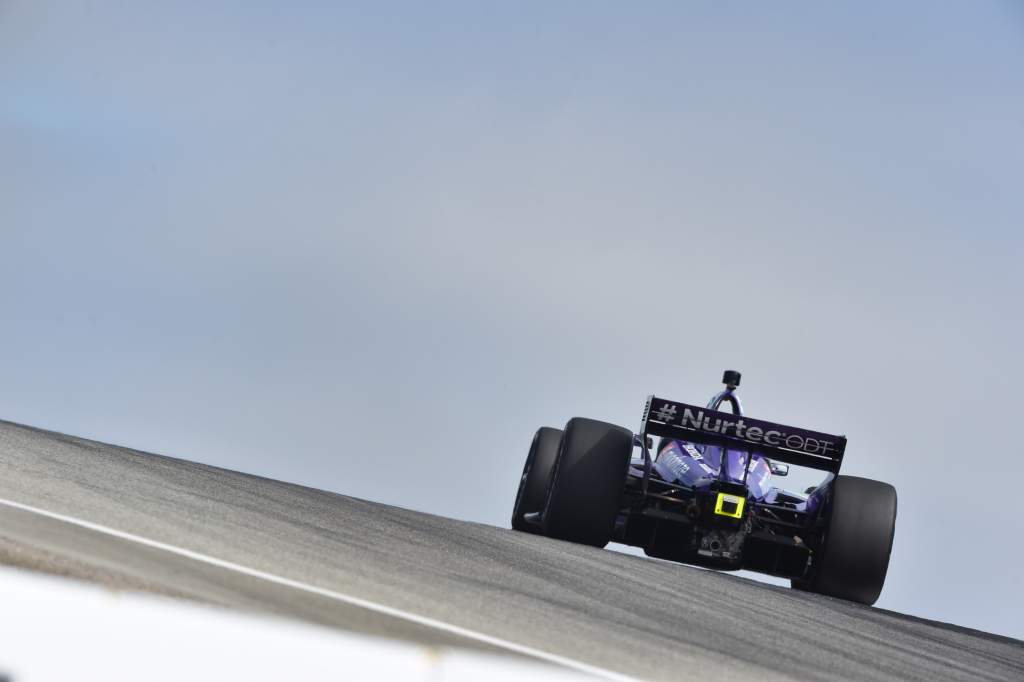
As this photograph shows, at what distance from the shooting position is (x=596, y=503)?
32.7 feet

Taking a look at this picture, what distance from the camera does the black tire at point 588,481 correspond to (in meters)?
9.92

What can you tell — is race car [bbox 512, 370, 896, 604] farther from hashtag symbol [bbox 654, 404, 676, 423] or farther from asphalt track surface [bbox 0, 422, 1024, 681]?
asphalt track surface [bbox 0, 422, 1024, 681]

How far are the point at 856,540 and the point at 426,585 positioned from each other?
6639mm

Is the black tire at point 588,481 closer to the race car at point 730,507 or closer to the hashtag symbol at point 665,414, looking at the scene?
the race car at point 730,507

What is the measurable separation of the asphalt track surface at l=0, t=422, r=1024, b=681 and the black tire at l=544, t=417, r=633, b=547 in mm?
1846

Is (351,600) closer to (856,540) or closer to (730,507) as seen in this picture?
Result: (730,507)

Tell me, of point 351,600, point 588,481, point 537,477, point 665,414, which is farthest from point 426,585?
point 537,477

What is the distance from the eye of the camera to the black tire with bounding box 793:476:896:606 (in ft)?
33.1

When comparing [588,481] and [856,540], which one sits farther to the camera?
[856,540]

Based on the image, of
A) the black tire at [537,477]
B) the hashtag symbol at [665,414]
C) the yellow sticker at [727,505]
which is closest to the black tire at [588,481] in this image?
the hashtag symbol at [665,414]

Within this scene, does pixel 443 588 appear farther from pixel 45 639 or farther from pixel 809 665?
pixel 45 639

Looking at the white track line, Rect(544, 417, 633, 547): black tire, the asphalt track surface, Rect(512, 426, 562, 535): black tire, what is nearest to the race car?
Rect(544, 417, 633, 547): black tire

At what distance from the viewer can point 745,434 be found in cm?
1006

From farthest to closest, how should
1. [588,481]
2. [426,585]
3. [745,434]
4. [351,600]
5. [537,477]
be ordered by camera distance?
[537,477] < [745,434] < [588,481] < [426,585] < [351,600]
